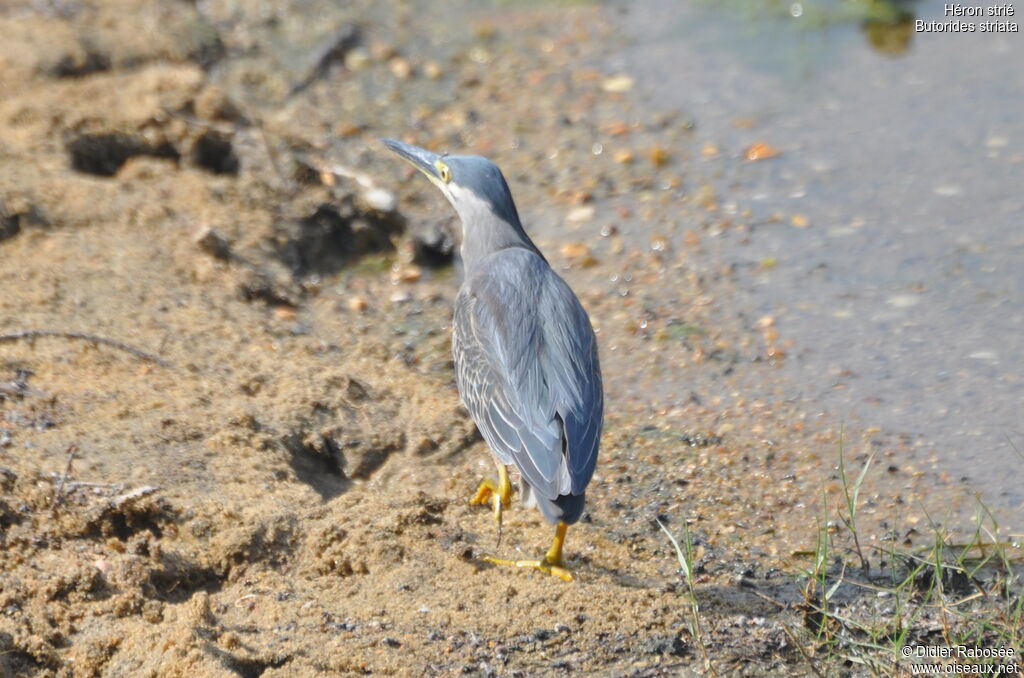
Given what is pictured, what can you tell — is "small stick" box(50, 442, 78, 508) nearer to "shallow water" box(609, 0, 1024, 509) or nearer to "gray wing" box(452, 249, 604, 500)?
"gray wing" box(452, 249, 604, 500)

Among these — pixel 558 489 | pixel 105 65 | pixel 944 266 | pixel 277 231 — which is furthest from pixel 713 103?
pixel 558 489

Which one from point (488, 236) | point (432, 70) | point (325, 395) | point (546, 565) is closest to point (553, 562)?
point (546, 565)

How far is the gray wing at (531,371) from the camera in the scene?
3.92 m

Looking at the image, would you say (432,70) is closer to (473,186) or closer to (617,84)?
(617,84)

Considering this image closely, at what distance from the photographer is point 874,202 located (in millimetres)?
6191

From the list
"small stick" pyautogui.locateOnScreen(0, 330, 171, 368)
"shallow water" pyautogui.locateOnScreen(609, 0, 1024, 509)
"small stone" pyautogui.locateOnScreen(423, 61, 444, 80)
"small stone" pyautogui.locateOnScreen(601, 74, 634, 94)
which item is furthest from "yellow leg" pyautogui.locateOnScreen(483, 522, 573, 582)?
"small stone" pyautogui.locateOnScreen(423, 61, 444, 80)

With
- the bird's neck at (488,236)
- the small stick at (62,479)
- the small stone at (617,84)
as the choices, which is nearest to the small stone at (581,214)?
the bird's neck at (488,236)

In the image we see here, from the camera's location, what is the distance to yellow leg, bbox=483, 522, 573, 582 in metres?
3.96

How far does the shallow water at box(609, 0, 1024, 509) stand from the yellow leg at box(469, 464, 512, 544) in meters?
1.28

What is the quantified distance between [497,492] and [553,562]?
18.6 inches

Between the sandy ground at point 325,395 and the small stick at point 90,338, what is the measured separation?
0.03 metres

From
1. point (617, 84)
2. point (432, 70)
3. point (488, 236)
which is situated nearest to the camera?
point (488, 236)

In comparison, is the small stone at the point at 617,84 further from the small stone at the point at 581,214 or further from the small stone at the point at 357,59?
the small stone at the point at 357,59

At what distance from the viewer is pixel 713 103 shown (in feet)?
23.4
